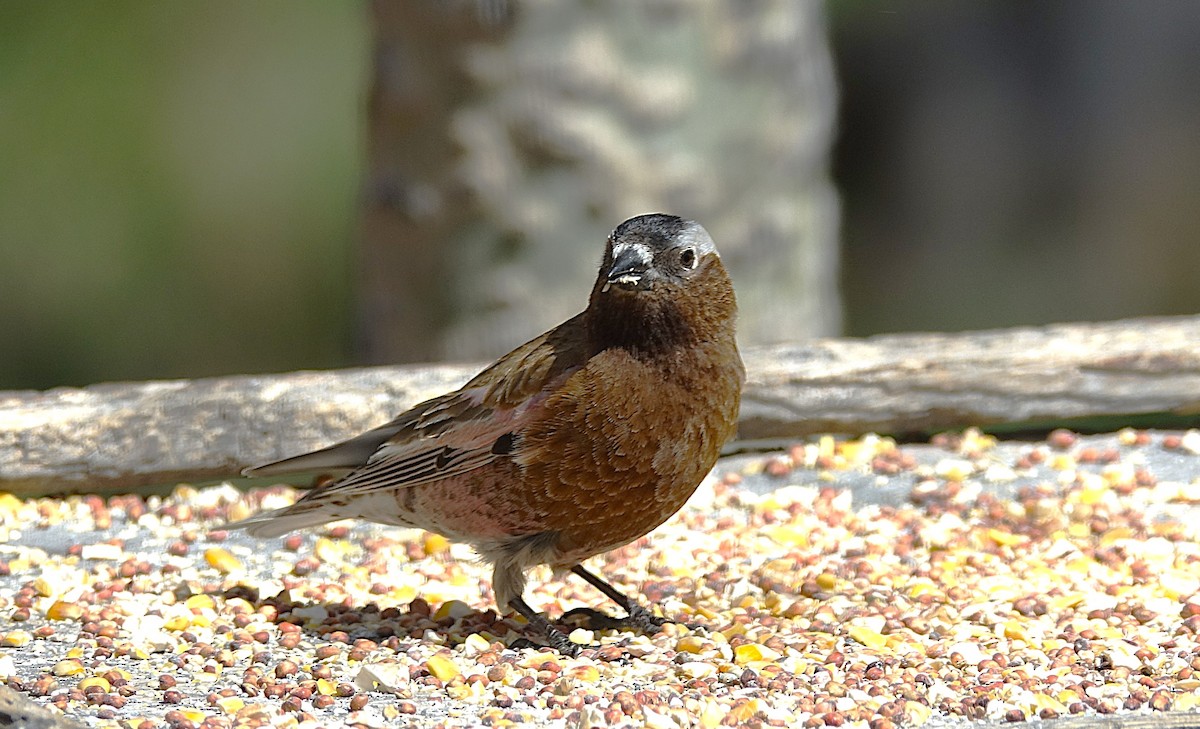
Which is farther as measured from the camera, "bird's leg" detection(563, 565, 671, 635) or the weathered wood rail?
the weathered wood rail

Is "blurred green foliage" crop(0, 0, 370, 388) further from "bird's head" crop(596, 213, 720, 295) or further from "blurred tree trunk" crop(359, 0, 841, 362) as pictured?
"bird's head" crop(596, 213, 720, 295)

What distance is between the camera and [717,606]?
368 cm

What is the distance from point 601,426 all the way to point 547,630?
0.53m

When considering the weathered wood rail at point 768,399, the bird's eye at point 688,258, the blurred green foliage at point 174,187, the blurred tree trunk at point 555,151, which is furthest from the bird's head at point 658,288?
the blurred green foliage at point 174,187

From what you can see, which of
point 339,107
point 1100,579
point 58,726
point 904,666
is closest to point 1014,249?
point 339,107

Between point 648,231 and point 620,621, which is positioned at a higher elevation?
point 648,231

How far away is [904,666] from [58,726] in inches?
67.9

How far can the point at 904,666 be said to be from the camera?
3160mm

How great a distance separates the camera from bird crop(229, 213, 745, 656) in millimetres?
3266

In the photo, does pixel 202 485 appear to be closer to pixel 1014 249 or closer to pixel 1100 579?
pixel 1100 579

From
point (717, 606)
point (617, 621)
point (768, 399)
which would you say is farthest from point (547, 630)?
point (768, 399)

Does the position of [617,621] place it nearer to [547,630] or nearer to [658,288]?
[547,630]

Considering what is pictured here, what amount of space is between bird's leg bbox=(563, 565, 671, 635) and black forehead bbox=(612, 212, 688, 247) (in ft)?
2.80

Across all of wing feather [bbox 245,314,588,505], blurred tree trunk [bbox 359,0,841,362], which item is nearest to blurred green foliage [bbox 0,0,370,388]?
blurred tree trunk [bbox 359,0,841,362]
